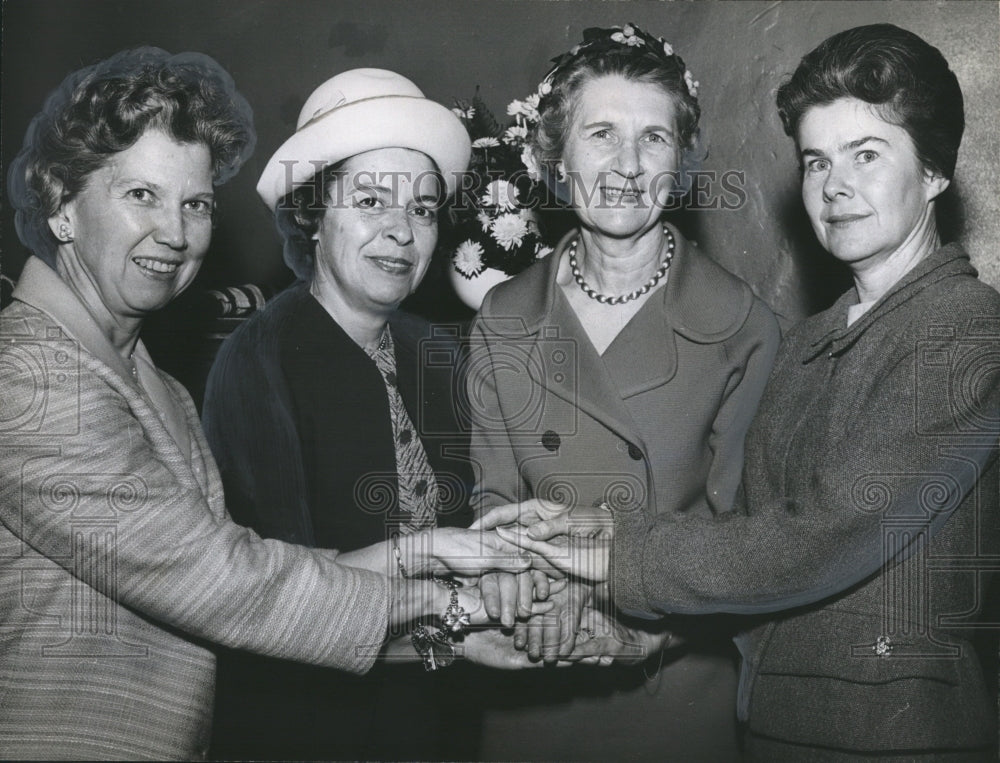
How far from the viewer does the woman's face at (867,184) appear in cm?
196

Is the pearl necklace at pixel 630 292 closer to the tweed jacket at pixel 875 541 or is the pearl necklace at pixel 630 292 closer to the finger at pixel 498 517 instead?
the tweed jacket at pixel 875 541

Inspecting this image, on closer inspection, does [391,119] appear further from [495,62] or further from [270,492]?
[270,492]

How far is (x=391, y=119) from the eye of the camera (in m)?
2.20

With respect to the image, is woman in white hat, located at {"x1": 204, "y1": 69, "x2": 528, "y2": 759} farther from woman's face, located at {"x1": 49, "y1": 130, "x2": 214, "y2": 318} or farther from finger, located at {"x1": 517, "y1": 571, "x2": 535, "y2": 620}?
woman's face, located at {"x1": 49, "y1": 130, "x2": 214, "y2": 318}

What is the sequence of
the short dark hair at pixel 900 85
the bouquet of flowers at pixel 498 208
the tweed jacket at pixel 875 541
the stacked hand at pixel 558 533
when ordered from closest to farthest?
the tweed jacket at pixel 875 541
the short dark hair at pixel 900 85
the stacked hand at pixel 558 533
the bouquet of flowers at pixel 498 208

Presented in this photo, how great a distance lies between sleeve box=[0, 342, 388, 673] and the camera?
6.27ft

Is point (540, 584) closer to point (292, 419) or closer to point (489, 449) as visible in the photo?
point (489, 449)

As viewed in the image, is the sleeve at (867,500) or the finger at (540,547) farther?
the finger at (540,547)

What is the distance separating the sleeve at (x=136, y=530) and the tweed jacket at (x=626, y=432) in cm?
52

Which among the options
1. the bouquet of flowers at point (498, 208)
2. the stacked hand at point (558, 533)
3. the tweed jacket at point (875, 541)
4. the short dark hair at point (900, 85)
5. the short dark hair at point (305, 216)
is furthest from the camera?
the bouquet of flowers at point (498, 208)

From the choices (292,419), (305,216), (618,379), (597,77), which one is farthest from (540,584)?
(597,77)

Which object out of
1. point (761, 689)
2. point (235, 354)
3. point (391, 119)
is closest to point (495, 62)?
point (391, 119)

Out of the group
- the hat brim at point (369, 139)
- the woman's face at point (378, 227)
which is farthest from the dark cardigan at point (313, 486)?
the hat brim at point (369, 139)

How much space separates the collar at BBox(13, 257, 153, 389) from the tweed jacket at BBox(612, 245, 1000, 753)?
3.86 ft
